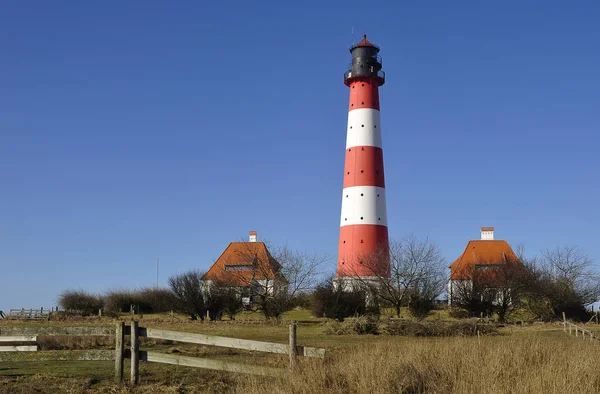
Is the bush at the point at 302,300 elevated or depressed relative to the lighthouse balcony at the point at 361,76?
depressed

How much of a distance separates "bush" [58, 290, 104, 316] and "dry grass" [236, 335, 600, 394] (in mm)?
45274

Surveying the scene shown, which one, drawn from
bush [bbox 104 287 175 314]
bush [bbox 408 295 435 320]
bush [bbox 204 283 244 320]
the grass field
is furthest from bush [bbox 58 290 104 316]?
the grass field

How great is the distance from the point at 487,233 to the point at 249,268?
1094 inches

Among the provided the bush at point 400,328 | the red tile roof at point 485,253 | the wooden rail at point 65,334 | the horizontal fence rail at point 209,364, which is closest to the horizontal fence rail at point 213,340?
the horizontal fence rail at point 209,364

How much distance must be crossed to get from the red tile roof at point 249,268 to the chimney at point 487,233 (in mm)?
24169

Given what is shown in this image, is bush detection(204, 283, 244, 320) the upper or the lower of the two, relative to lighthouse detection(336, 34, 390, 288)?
lower

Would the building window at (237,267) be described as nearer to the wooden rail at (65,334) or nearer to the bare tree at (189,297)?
the bare tree at (189,297)

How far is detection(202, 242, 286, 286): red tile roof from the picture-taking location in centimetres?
5006

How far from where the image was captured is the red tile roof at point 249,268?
50062mm

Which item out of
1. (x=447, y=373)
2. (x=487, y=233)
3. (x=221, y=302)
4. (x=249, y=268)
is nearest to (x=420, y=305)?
(x=221, y=302)

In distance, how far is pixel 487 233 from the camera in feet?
225

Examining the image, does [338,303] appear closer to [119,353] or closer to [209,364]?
[209,364]

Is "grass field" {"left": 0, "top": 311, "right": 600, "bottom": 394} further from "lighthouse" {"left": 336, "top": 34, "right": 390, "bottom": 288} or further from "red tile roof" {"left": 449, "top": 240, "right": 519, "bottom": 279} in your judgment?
"red tile roof" {"left": 449, "top": 240, "right": 519, "bottom": 279}

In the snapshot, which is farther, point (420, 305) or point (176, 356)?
point (420, 305)
